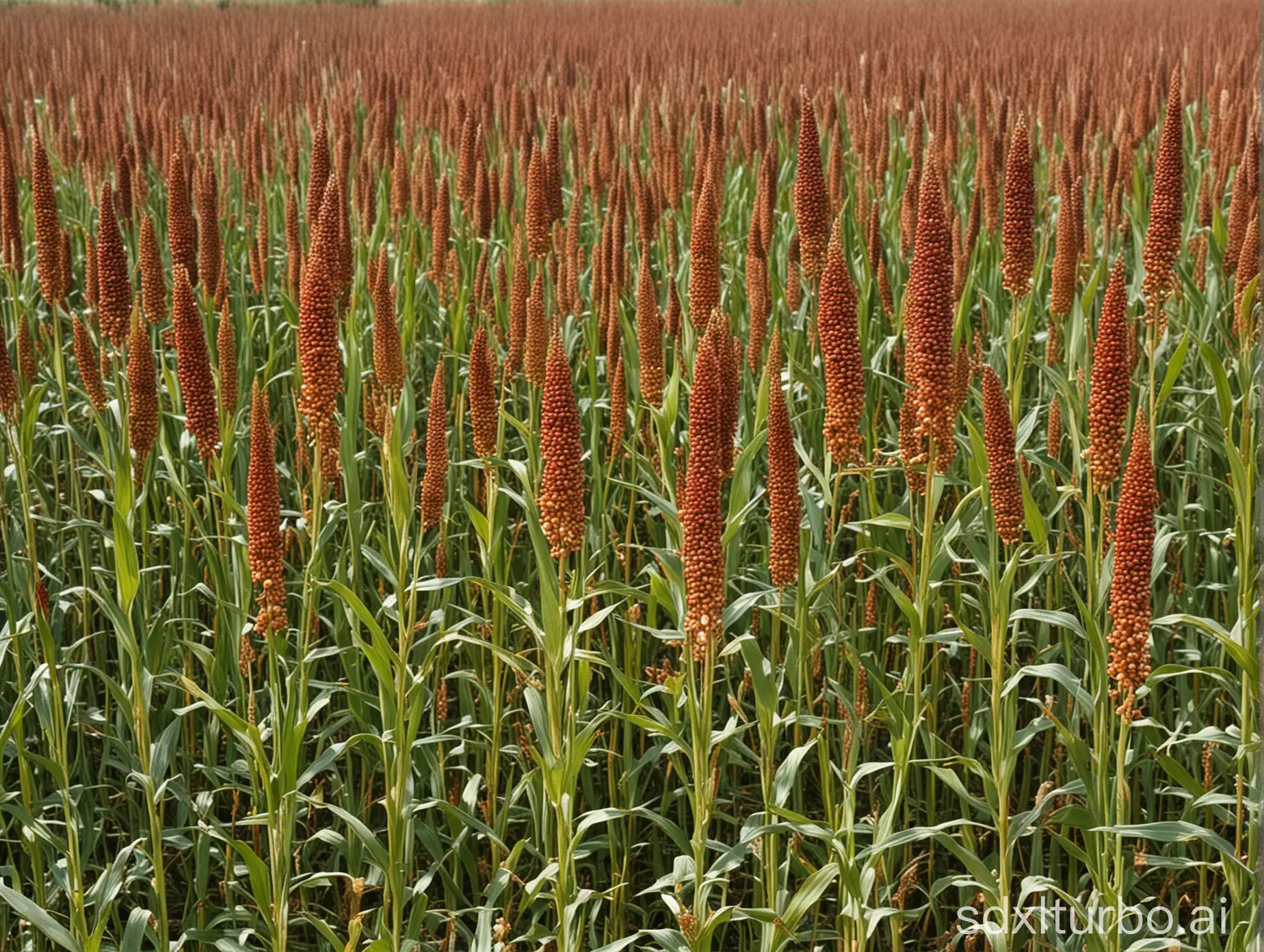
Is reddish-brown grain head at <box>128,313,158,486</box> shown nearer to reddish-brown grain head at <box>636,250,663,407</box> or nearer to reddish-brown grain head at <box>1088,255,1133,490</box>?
reddish-brown grain head at <box>636,250,663,407</box>

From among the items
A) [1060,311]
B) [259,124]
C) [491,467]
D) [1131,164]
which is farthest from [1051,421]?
[259,124]

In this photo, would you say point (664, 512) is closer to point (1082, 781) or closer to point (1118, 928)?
point (1082, 781)

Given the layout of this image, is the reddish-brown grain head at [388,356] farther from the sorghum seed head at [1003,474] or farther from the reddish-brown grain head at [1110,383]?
the reddish-brown grain head at [1110,383]

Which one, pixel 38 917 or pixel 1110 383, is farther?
pixel 38 917

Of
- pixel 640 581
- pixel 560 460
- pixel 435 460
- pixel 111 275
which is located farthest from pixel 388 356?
pixel 640 581

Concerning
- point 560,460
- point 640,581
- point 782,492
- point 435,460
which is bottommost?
point 640,581

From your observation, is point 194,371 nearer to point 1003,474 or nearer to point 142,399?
point 142,399

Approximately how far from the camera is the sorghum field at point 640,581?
2447 millimetres

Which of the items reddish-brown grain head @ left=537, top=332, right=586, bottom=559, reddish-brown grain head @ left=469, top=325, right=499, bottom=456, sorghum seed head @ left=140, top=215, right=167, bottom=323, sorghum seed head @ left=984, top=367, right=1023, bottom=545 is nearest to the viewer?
reddish-brown grain head @ left=537, top=332, right=586, bottom=559

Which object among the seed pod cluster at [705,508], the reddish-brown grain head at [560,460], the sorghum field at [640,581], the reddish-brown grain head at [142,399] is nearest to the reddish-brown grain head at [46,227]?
the sorghum field at [640,581]

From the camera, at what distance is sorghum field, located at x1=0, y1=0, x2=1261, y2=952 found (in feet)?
8.03

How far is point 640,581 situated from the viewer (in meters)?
3.96

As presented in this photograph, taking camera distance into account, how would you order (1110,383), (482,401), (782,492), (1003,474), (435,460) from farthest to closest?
(435,460) < (482,401) < (1003,474) < (782,492) < (1110,383)

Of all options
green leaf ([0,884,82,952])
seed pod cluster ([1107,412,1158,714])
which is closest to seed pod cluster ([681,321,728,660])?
seed pod cluster ([1107,412,1158,714])
